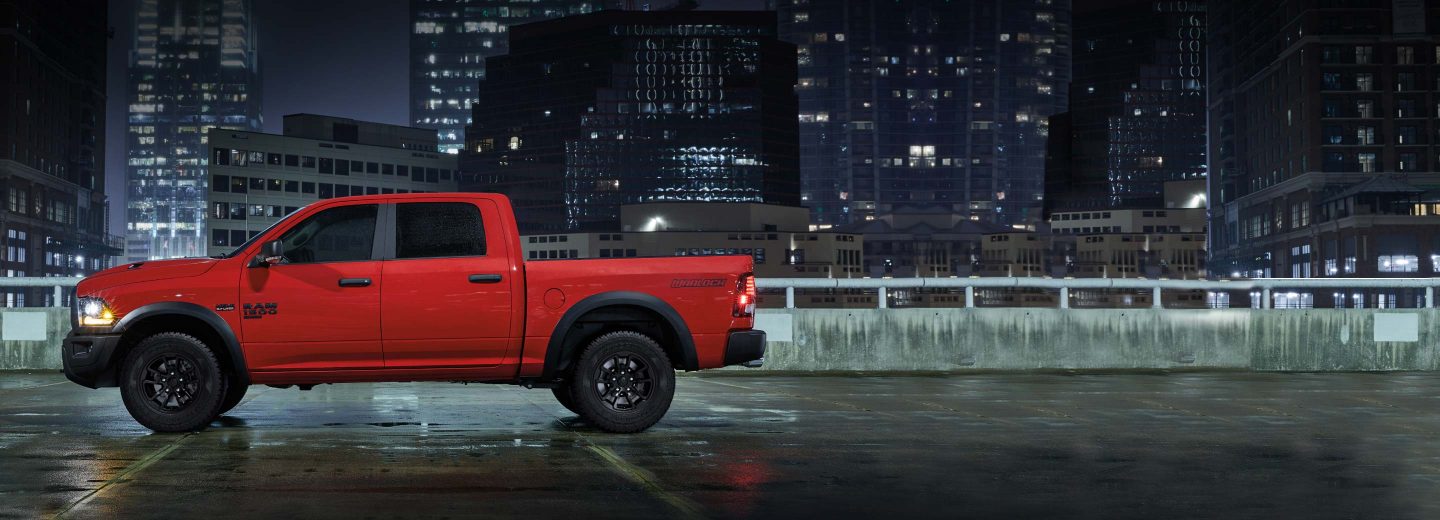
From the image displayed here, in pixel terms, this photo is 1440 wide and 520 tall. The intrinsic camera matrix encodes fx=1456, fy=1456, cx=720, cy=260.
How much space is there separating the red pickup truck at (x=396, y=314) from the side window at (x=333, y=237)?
1 centimetres

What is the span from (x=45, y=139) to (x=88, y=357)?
594 ft

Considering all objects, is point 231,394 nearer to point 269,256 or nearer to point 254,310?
point 254,310

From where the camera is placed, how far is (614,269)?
11.6 meters

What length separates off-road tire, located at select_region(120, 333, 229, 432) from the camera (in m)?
11.3

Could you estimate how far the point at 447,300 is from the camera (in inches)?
445

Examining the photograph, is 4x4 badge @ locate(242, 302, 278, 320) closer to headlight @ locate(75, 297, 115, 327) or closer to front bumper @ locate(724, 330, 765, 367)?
headlight @ locate(75, 297, 115, 327)

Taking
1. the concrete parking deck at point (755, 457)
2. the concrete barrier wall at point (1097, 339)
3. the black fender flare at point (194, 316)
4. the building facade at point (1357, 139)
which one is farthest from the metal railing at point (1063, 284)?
the building facade at point (1357, 139)

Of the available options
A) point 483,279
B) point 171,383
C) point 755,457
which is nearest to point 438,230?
point 483,279

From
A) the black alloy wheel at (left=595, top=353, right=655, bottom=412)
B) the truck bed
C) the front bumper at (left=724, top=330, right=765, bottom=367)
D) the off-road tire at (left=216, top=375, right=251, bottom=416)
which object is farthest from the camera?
the off-road tire at (left=216, top=375, right=251, bottom=416)

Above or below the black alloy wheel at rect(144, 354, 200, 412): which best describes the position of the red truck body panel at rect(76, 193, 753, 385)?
above

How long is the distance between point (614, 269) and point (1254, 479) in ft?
16.6

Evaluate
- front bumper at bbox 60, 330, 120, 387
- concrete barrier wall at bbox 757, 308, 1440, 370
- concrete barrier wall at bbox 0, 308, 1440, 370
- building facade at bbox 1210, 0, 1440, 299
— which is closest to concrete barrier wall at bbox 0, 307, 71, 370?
concrete barrier wall at bbox 0, 308, 1440, 370

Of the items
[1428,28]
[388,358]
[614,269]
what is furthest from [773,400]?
[1428,28]

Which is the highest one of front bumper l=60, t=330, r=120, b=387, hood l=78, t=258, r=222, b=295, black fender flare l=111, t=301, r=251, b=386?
hood l=78, t=258, r=222, b=295
